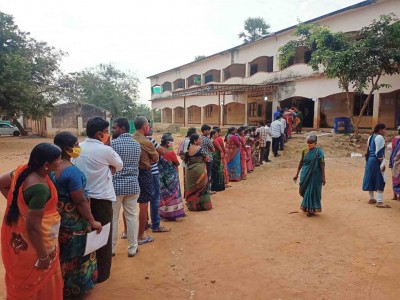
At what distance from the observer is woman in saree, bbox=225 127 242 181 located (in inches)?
322

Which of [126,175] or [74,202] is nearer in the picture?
[74,202]

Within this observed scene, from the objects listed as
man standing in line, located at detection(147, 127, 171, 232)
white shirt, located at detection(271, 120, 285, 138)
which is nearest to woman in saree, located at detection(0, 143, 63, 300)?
man standing in line, located at detection(147, 127, 171, 232)

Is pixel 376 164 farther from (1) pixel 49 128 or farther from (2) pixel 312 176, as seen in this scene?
(1) pixel 49 128

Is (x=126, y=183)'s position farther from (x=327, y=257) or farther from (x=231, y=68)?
(x=231, y=68)

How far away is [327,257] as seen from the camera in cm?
388

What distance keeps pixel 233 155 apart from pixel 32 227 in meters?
6.73

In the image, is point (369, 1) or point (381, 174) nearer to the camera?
point (381, 174)

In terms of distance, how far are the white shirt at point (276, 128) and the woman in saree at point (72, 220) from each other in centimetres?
968

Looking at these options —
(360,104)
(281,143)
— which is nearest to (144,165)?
(281,143)

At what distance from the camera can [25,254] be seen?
87.1 inches

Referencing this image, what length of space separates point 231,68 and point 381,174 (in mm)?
22185

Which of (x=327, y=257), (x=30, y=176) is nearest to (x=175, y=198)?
(x=327, y=257)

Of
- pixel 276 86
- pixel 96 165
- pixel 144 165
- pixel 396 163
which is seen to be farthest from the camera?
pixel 276 86

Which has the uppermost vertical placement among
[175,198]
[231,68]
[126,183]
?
[231,68]
